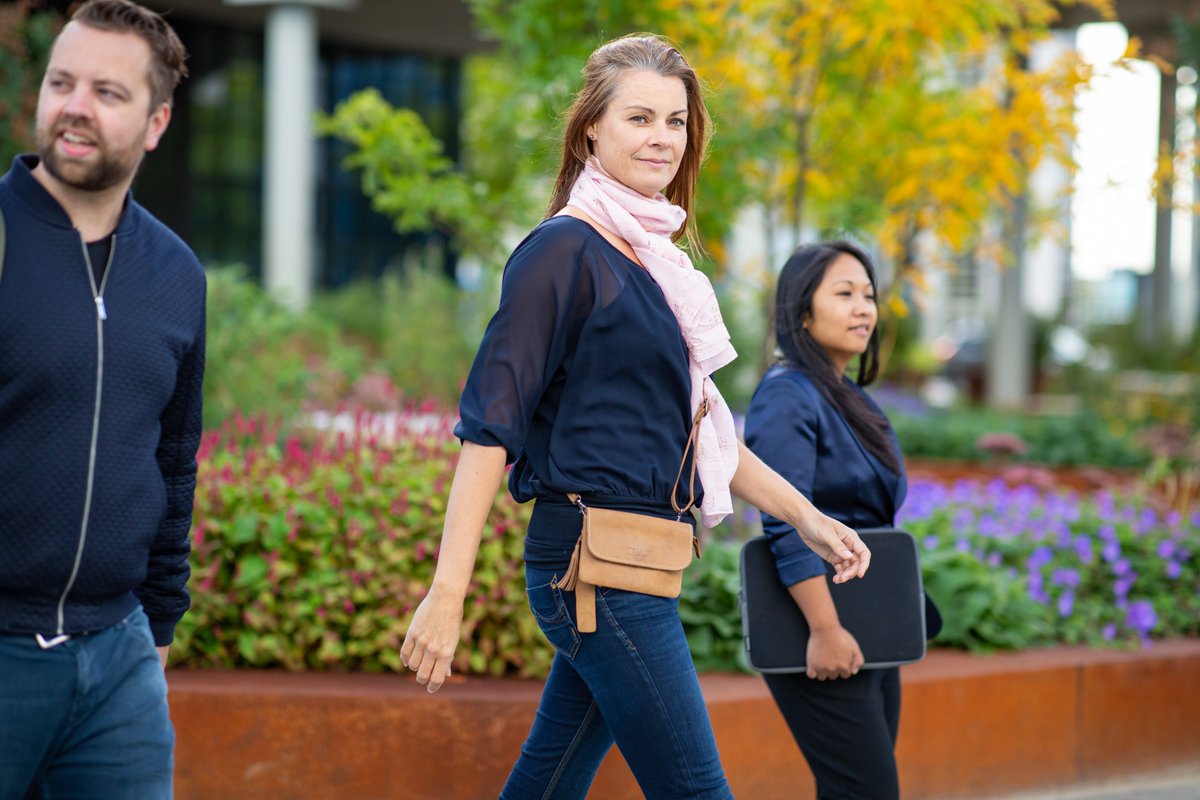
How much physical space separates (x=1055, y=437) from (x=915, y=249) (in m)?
4.99

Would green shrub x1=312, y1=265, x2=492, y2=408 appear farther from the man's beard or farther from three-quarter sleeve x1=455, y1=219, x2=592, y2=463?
the man's beard

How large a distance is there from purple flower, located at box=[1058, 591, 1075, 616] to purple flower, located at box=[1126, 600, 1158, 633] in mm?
229

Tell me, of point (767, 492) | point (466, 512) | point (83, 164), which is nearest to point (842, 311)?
point (767, 492)

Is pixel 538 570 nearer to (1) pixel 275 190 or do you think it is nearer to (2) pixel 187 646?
(2) pixel 187 646

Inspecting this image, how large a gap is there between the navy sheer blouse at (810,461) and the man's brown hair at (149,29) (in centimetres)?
156

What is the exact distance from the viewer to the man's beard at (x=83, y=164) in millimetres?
1978

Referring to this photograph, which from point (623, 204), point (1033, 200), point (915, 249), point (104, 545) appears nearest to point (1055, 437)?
point (1033, 200)

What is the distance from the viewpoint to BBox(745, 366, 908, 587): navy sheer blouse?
3014mm

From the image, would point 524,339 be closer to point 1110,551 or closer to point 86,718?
point 86,718

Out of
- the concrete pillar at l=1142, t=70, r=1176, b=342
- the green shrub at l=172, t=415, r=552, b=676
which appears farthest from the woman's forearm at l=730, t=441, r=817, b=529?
the concrete pillar at l=1142, t=70, r=1176, b=342

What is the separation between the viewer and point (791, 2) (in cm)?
577

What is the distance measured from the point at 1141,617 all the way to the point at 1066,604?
30 cm

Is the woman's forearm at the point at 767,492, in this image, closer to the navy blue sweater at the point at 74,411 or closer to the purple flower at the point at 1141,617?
the navy blue sweater at the point at 74,411

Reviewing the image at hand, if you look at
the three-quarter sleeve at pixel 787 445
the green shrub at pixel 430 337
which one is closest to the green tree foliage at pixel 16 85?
the green shrub at pixel 430 337
